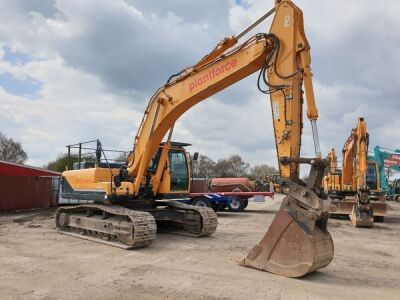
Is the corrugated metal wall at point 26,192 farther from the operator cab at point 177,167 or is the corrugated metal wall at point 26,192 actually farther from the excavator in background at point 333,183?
the excavator in background at point 333,183

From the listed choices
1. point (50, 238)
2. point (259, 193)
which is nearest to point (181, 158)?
point (50, 238)

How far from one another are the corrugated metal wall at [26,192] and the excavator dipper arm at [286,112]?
44.0ft

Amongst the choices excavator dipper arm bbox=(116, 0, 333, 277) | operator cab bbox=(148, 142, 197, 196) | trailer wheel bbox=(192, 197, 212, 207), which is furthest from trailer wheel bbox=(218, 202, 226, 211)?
excavator dipper arm bbox=(116, 0, 333, 277)

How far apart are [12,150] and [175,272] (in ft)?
221

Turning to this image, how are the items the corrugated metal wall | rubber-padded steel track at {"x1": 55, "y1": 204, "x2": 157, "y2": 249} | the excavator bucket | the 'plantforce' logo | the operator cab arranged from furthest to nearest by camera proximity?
the corrugated metal wall < the operator cab < rubber-padded steel track at {"x1": 55, "y1": 204, "x2": 157, "y2": 249} < the 'plantforce' logo < the excavator bucket

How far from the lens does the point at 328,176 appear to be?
19.5m

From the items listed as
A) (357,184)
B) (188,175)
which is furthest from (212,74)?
(357,184)

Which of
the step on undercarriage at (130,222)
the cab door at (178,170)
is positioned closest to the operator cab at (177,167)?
the cab door at (178,170)

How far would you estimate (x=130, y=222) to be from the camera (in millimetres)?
9281

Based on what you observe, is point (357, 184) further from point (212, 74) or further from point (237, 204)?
point (212, 74)

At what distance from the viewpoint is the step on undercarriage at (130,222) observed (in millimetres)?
9164

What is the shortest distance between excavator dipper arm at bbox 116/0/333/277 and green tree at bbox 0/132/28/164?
212 feet

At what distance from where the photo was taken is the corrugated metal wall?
19.3 metres

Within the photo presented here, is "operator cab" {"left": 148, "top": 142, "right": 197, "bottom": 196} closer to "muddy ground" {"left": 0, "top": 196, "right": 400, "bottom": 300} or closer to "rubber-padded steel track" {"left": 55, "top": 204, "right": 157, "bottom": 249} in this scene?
"muddy ground" {"left": 0, "top": 196, "right": 400, "bottom": 300}
